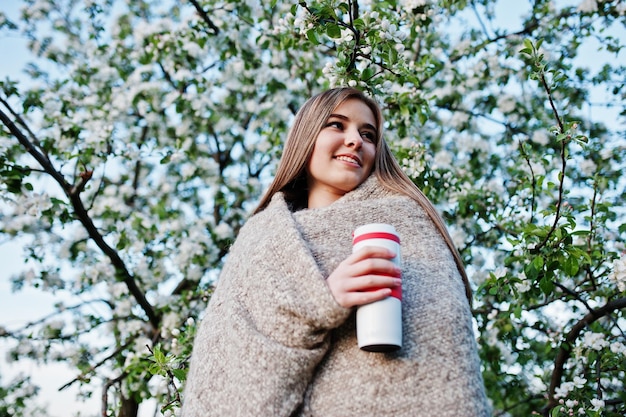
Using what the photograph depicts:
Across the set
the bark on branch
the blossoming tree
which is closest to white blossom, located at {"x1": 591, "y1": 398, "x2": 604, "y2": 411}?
the blossoming tree

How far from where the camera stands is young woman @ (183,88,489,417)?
122cm

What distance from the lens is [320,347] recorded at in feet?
4.20

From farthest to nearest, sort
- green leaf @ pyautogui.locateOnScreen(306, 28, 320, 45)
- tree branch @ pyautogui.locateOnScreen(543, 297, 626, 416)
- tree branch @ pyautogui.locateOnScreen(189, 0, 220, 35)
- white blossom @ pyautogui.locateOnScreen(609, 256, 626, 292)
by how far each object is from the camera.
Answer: tree branch @ pyautogui.locateOnScreen(189, 0, 220, 35), tree branch @ pyautogui.locateOnScreen(543, 297, 626, 416), white blossom @ pyautogui.locateOnScreen(609, 256, 626, 292), green leaf @ pyautogui.locateOnScreen(306, 28, 320, 45)

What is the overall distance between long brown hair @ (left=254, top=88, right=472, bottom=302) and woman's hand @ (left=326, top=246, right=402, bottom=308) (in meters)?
0.51

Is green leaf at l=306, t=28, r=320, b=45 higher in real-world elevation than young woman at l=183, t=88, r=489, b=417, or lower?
higher

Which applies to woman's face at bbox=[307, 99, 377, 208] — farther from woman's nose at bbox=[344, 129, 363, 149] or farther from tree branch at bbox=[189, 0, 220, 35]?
tree branch at bbox=[189, 0, 220, 35]

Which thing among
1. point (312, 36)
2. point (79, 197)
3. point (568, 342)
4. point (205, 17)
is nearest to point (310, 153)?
point (312, 36)

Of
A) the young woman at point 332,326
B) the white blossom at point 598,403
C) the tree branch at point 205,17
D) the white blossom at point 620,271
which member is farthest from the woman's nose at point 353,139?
the tree branch at point 205,17

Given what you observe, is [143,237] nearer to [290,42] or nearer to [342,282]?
[290,42]

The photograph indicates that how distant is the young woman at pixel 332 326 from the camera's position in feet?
3.99

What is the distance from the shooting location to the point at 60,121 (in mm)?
3822

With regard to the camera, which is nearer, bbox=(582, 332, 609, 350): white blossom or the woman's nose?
the woman's nose

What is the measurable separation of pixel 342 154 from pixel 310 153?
0.36 ft

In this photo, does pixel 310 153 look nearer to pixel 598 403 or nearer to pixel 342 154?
pixel 342 154
